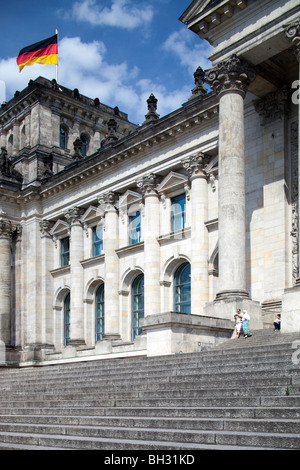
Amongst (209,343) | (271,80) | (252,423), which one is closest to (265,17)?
(271,80)

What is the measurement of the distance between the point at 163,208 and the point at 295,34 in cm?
1331

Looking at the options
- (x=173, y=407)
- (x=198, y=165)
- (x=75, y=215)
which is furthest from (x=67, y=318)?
(x=173, y=407)

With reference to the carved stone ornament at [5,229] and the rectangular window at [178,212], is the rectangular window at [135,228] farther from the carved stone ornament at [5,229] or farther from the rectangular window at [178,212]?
the carved stone ornament at [5,229]

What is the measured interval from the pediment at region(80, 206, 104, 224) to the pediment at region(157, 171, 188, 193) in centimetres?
520

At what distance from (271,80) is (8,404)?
15291 millimetres

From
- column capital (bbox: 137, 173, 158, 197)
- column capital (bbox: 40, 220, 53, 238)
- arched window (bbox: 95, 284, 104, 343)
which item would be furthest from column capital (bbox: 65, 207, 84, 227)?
column capital (bbox: 137, 173, 158, 197)

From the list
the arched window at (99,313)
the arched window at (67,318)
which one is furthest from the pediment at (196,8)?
the arched window at (67,318)

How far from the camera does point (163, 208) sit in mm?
31875

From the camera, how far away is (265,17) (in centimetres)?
2148

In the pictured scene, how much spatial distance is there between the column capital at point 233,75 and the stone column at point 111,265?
1326 cm

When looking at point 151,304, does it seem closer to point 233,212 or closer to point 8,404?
point 233,212

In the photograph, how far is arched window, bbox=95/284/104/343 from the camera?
118 feet

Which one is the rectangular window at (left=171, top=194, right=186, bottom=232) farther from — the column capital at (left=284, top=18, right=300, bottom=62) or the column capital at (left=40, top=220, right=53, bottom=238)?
the column capital at (left=284, top=18, right=300, bottom=62)

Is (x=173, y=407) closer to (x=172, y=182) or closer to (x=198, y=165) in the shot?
(x=198, y=165)
